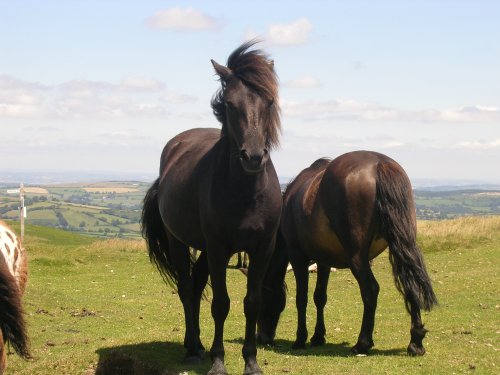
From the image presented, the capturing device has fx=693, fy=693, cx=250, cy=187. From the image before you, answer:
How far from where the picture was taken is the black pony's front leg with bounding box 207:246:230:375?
25.5 ft

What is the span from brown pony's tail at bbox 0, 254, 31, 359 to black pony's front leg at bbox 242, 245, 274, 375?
8.25ft

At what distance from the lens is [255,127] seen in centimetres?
706

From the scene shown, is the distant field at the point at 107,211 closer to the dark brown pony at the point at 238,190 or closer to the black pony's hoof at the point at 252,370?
the dark brown pony at the point at 238,190

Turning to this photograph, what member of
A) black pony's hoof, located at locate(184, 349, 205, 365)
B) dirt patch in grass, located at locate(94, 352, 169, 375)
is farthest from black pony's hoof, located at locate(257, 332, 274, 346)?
dirt patch in grass, located at locate(94, 352, 169, 375)

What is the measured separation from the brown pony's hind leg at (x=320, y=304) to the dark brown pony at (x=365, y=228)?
0.41 meters

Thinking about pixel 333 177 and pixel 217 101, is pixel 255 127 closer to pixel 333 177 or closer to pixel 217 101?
pixel 217 101

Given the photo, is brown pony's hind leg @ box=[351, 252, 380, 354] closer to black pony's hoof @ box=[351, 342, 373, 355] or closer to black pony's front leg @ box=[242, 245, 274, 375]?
black pony's hoof @ box=[351, 342, 373, 355]

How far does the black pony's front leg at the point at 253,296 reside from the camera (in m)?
7.83

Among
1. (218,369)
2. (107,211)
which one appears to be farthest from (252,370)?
(107,211)

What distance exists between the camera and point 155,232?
10461 millimetres

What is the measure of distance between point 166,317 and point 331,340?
15.8 ft

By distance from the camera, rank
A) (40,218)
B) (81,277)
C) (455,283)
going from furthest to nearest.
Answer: (40,218)
(81,277)
(455,283)

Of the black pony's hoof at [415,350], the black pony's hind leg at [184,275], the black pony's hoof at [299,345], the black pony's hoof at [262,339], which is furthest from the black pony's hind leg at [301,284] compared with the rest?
the black pony's hind leg at [184,275]

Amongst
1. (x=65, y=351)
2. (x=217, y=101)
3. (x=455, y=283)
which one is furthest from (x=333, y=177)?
(x=455, y=283)
